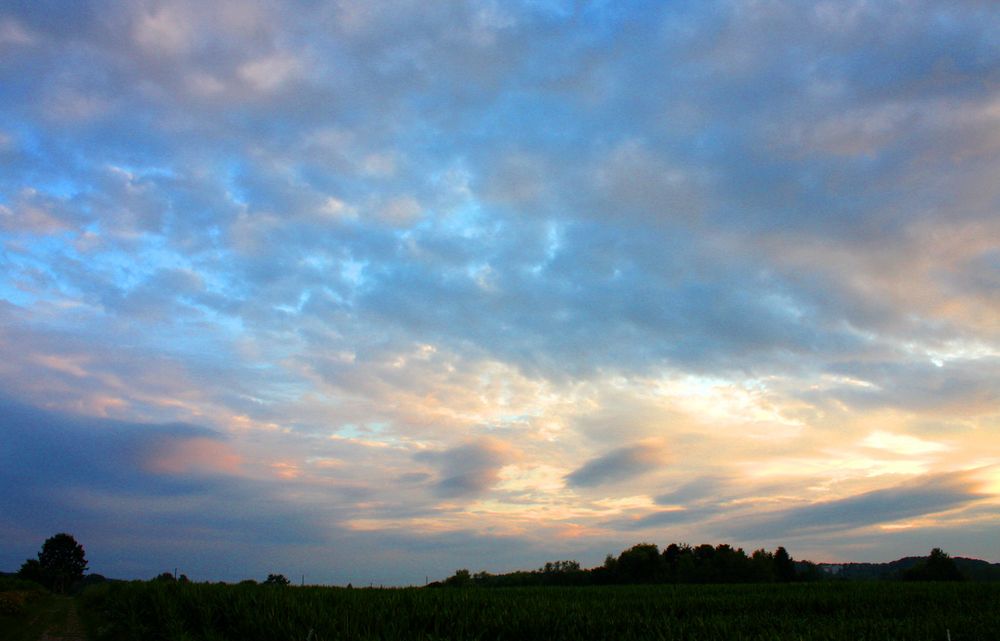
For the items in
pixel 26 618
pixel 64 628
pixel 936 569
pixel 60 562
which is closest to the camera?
pixel 64 628

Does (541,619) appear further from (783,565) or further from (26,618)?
(783,565)

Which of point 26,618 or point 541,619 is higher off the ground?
point 541,619

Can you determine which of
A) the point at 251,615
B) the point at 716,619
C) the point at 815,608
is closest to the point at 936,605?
the point at 815,608

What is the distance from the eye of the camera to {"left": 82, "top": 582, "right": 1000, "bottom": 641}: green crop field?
13336 millimetres

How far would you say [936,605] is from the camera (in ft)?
67.5

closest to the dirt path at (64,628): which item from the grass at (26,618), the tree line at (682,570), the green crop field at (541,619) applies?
the grass at (26,618)

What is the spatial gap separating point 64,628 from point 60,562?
111 meters

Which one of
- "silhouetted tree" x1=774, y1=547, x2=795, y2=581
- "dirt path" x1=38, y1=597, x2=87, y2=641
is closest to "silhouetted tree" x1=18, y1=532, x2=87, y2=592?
"dirt path" x1=38, y1=597, x2=87, y2=641

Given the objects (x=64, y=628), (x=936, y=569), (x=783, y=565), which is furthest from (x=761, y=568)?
(x=64, y=628)

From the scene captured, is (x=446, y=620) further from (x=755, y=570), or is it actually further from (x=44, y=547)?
(x=44, y=547)

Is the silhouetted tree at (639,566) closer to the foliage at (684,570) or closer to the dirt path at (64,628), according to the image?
the foliage at (684,570)

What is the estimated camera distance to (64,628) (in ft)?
91.5

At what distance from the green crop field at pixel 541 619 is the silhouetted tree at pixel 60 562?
105206 mm

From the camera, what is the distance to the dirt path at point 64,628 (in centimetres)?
2523
